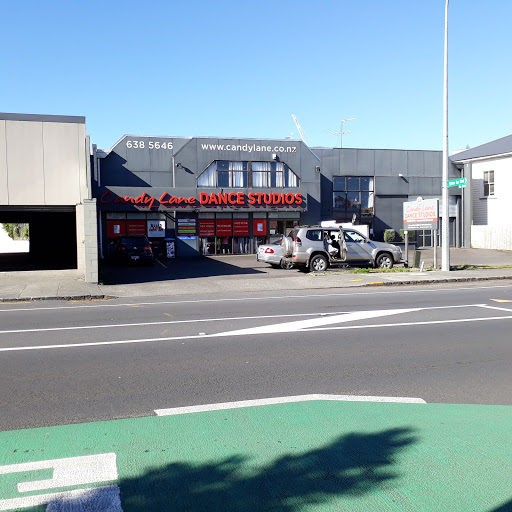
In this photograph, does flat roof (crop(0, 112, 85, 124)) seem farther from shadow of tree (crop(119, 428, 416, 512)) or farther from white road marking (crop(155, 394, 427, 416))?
shadow of tree (crop(119, 428, 416, 512))

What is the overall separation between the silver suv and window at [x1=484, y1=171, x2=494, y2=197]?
17.4m

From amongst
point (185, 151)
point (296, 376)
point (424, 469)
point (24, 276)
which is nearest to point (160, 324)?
point (296, 376)

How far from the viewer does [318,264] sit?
22250 millimetres

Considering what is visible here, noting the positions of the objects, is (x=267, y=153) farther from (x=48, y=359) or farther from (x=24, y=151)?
(x=48, y=359)

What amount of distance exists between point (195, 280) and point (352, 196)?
1912 centimetres

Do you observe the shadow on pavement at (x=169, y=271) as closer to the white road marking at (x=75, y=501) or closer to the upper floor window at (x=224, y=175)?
the upper floor window at (x=224, y=175)

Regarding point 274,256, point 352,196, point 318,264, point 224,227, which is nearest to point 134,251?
point 274,256

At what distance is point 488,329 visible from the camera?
995 cm

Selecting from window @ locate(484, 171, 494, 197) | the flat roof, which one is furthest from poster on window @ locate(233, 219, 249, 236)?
window @ locate(484, 171, 494, 197)

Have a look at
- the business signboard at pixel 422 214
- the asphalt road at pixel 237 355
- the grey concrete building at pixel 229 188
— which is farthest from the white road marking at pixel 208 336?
the grey concrete building at pixel 229 188

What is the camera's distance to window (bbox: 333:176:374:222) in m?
36.3

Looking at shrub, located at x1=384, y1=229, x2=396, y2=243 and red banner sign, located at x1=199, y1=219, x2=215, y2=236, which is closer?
red banner sign, located at x1=199, y1=219, x2=215, y2=236

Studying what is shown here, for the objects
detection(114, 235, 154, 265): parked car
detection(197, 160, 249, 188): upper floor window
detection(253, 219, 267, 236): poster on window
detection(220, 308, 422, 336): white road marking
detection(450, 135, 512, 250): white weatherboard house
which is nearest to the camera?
detection(220, 308, 422, 336): white road marking

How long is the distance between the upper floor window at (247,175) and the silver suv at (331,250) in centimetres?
1137
